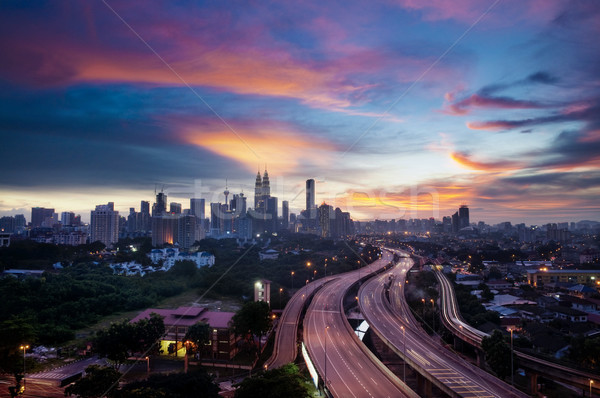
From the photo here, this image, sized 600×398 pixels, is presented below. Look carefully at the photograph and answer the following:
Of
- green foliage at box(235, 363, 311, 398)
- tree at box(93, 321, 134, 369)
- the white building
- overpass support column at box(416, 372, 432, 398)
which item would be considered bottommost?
overpass support column at box(416, 372, 432, 398)

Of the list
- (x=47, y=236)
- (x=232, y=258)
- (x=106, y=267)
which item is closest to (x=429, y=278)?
(x=232, y=258)

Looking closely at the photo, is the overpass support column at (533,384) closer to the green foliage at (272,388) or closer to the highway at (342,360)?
the highway at (342,360)

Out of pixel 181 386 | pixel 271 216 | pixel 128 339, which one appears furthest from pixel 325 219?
pixel 181 386

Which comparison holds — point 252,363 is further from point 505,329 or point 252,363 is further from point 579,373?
Answer: point 505,329

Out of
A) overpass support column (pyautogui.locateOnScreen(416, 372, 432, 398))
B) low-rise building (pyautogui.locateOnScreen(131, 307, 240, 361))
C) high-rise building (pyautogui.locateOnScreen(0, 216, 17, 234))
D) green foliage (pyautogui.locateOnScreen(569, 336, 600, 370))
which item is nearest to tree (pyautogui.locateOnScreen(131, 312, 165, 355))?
low-rise building (pyautogui.locateOnScreen(131, 307, 240, 361))

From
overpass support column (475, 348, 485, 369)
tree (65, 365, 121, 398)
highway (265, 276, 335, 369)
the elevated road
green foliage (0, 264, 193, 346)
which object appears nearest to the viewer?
tree (65, 365, 121, 398)

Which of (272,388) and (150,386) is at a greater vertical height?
(272,388)

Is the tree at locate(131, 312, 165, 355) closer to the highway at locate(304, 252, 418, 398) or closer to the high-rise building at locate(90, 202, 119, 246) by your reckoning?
the highway at locate(304, 252, 418, 398)

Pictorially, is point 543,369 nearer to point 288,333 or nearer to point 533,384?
point 533,384
